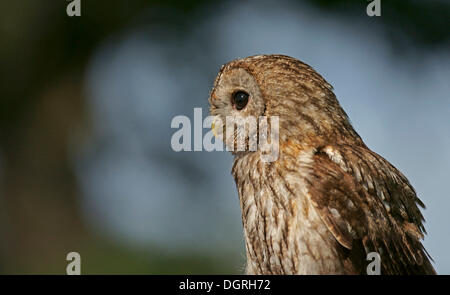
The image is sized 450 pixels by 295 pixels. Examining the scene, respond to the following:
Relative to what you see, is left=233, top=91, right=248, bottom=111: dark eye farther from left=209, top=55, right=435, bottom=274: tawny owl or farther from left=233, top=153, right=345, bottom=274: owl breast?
left=233, top=153, right=345, bottom=274: owl breast

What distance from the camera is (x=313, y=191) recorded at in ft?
9.28

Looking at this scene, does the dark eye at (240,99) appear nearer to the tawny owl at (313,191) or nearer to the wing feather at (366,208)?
the tawny owl at (313,191)

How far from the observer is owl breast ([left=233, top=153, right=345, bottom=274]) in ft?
9.09

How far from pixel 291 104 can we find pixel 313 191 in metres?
0.54

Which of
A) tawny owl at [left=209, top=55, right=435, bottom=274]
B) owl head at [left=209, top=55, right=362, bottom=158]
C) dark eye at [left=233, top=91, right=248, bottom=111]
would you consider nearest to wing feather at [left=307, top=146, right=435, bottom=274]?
tawny owl at [left=209, top=55, right=435, bottom=274]

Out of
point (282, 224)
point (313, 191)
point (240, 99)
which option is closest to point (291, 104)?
point (240, 99)

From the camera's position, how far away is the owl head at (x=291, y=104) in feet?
10.0

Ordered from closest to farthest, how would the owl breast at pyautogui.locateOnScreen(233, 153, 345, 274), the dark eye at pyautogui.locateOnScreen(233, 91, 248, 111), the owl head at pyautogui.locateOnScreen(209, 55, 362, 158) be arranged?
the owl breast at pyautogui.locateOnScreen(233, 153, 345, 274)
the owl head at pyautogui.locateOnScreen(209, 55, 362, 158)
the dark eye at pyautogui.locateOnScreen(233, 91, 248, 111)

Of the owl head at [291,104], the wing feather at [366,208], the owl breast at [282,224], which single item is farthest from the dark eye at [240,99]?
the wing feather at [366,208]

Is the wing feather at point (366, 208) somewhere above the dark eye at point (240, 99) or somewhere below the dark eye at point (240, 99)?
below

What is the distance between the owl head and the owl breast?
153mm

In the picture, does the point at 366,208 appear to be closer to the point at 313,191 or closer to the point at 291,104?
the point at 313,191
